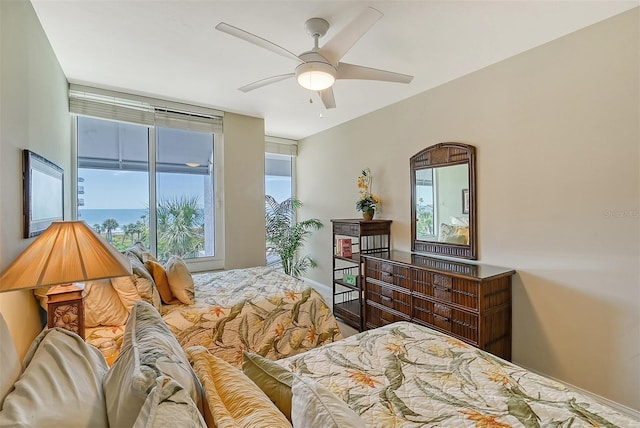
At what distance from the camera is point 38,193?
1.76 meters

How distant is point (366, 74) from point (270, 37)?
75 cm

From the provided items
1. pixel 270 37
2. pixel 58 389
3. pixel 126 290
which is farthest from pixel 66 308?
pixel 270 37

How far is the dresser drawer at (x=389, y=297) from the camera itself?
275cm

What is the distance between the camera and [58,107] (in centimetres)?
250

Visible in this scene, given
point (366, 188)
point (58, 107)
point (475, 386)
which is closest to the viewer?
point (475, 386)

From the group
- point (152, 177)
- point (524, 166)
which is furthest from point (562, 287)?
point (152, 177)

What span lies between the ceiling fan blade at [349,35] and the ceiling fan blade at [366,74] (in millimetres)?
116

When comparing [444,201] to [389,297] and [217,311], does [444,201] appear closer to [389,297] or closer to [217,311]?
[389,297]

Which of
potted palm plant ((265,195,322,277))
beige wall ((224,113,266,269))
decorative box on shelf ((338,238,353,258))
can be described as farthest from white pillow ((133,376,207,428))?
potted palm plant ((265,195,322,277))

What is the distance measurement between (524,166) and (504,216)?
43 cm

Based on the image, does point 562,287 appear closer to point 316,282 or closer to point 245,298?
point 245,298

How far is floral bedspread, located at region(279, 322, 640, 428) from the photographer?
3.32ft

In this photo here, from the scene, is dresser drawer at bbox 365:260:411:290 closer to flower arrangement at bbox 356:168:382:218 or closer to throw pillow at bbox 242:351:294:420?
flower arrangement at bbox 356:168:382:218

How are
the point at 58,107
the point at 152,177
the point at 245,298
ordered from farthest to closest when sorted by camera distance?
the point at 152,177 < the point at 58,107 < the point at 245,298
